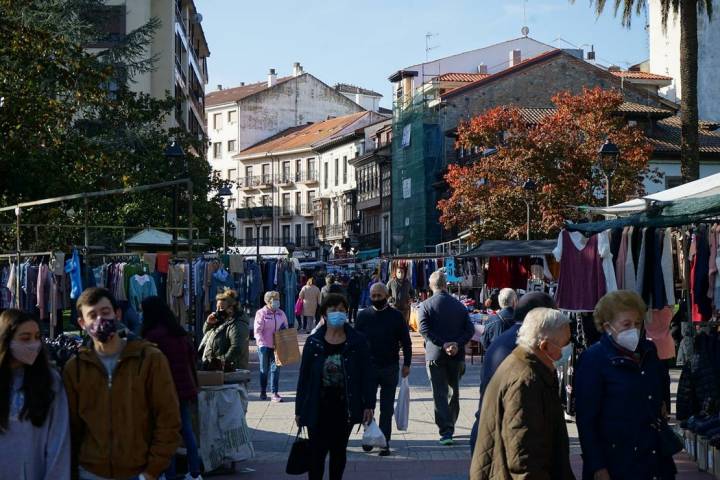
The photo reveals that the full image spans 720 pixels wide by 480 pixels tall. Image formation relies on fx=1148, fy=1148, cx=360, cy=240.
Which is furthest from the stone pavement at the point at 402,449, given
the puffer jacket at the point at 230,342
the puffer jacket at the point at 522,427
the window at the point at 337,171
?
the window at the point at 337,171

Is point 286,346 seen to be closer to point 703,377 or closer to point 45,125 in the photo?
point 703,377

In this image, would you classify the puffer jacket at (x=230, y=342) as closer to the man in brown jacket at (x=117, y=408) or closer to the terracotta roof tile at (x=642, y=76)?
the man in brown jacket at (x=117, y=408)

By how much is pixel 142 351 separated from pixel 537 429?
6.68 ft

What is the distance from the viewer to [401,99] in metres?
66.2

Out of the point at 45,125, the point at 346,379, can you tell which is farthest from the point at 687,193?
the point at 45,125

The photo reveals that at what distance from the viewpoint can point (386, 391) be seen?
1135cm

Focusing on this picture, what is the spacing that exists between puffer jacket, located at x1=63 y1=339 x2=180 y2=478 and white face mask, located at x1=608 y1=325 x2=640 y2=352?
2.41 meters

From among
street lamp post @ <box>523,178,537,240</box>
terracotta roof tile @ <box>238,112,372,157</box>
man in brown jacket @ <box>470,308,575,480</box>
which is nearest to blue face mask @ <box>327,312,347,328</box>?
man in brown jacket @ <box>470,308,575,480</box>

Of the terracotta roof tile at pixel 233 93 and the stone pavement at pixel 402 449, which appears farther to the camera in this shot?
the terracotta roof tile at pixel 233 93

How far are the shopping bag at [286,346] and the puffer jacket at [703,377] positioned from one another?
20.4 ft

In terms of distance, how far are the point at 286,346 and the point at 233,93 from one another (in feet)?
306

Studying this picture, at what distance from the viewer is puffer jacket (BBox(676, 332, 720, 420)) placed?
10297mm

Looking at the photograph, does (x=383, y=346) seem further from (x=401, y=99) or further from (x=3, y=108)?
(x=401, y=99)

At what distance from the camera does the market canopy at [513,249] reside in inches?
811
